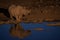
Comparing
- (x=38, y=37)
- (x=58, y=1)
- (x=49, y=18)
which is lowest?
(x=38, y=37)

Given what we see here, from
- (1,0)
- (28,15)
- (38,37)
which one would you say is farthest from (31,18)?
(1,0)

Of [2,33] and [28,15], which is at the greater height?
[28,15]

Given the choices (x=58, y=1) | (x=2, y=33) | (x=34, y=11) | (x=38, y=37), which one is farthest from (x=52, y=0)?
(x=2, y=33)

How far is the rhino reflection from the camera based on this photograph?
4.80 m

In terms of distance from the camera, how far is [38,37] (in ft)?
16.1

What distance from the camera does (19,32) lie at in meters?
4.85

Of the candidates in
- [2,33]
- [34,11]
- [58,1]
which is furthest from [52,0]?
[2,33]

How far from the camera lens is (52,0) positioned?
5.21 m

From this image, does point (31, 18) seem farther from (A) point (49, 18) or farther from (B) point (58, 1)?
(B) point (58, 1)

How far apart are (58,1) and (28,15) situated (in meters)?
0.73

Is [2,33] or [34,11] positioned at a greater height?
[34,11]

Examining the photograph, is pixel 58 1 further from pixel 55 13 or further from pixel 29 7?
pixel 29 7

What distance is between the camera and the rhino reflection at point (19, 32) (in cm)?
480

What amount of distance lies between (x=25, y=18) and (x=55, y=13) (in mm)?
663
